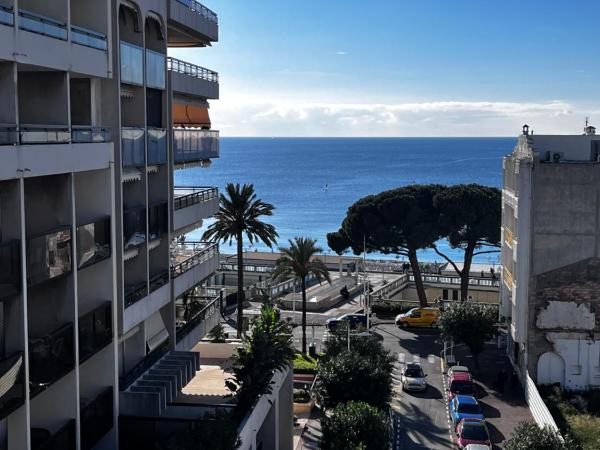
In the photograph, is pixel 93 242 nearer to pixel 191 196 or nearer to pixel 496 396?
pixel 191 196

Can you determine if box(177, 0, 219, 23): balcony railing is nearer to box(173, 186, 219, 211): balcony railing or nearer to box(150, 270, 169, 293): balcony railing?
box(173, 186, 219, 211): balcony railing

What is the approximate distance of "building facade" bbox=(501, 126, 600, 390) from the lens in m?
38.2

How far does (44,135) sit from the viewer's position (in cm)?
1622

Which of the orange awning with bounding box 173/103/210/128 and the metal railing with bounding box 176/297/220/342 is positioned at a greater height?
the orange awning with bounding box 173/103/210/128

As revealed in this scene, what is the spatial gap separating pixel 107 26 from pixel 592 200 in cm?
2630

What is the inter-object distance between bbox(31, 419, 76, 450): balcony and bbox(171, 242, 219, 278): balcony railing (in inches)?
355

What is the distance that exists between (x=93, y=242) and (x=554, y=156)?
2712cm

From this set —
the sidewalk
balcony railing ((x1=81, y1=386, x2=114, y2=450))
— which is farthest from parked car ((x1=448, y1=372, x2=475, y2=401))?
balcony railing ((x1=81, y1=386, x2=114, y2=450))

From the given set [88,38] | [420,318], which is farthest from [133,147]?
[420,318]

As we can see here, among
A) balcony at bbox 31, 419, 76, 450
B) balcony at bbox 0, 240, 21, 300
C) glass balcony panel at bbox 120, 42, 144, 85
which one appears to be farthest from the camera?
glass balcony panel at bbox 120, 42, 144, 85

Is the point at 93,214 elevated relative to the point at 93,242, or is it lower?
elevated

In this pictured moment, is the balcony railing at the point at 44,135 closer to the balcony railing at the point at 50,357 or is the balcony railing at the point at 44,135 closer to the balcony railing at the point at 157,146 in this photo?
the balcony railing at the point at 50,357

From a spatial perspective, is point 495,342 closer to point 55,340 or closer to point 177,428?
point 177,428

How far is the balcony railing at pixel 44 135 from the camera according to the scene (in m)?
15.4
